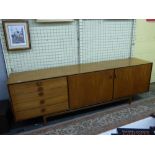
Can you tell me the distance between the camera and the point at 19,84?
203 cm

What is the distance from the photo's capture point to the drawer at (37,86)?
6.69 feet

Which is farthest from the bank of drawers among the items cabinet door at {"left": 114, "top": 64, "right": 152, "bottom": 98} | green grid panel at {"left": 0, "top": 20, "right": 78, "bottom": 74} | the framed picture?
cabinet door at {"left": 114, "top": 64, "right": 152, "bottom": 98}

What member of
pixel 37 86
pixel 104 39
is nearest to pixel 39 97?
pixel 37 86

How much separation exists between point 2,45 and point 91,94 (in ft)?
4.78

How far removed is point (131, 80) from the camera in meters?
2.69

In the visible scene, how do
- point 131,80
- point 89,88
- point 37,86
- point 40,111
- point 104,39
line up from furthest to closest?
point 104,39 < point 131,80 < point 89,88 < point 40,111 < point 37,86

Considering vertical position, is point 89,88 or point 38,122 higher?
point 89,88

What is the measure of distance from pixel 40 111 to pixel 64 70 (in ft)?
2.26

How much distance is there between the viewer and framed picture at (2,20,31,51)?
220 centimetres

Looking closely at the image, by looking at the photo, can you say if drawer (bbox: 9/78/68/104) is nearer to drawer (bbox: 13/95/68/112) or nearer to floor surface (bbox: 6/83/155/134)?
drawer (bbox: 13/95/68/112)

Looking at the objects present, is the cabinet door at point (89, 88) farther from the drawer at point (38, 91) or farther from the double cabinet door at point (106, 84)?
the drawer at point (38, 91)

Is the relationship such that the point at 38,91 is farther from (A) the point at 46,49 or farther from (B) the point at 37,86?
(A) the point at 46,49
